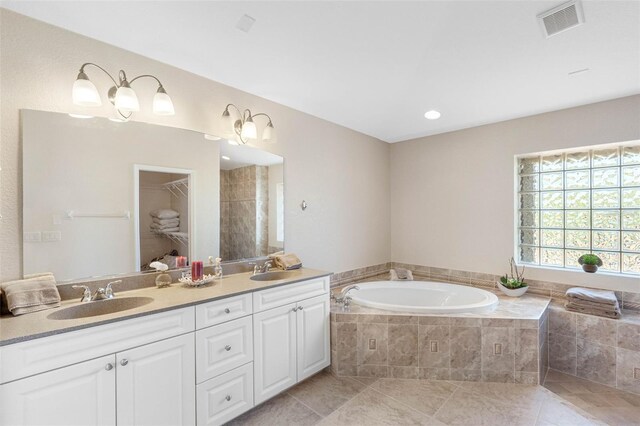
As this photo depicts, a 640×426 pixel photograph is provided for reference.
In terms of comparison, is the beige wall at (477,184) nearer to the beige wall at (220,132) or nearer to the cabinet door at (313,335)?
the beige wall at (220,132)

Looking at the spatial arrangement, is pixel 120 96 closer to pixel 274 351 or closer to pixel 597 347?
pixel 274 351

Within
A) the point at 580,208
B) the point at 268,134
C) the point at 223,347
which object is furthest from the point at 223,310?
the point at 580,208

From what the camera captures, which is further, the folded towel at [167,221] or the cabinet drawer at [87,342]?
the folded towel at [167,221]

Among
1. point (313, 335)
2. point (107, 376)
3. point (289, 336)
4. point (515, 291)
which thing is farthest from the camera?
point (515, 291)

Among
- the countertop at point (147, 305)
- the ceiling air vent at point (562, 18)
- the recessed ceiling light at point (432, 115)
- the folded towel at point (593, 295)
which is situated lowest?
the folded towel at point (593, 295)

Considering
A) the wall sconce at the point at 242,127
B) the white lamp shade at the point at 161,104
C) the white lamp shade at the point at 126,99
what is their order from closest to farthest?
the white lamp shade at the point at 126,99 → the white lamp shade at the point at 161,104 → the wall sconce at the point at 242,127

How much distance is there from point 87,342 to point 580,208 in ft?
13.5

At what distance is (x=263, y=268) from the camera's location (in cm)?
266

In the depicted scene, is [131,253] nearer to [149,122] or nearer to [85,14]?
[149,122]

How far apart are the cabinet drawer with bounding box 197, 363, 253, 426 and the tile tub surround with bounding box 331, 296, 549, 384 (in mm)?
873

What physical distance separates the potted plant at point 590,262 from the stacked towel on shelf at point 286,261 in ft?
8.91

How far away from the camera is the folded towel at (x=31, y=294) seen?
1.47 meters

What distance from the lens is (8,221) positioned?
62.6 inches

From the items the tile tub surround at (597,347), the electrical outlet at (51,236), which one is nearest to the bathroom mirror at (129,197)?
the electrical outlet at (51,236)
